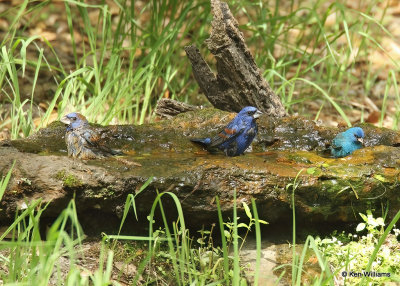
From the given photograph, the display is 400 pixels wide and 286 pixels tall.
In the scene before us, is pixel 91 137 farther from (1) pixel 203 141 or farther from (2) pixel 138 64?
(2) pixel 138 64

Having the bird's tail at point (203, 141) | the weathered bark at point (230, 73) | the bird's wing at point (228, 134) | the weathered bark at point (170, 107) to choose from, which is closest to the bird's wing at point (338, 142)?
the bird's wing at point (228, 134)

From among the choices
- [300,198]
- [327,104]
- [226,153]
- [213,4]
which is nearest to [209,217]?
[300,198]

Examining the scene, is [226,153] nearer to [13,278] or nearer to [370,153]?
[370,153]

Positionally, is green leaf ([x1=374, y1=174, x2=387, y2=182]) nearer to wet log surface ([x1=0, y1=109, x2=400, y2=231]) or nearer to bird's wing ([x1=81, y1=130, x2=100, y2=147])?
wet log surface ([x1=0, y1=109, x2=400, y2=231])

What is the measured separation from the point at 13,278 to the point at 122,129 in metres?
2.01

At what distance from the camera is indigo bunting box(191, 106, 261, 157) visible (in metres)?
4.67

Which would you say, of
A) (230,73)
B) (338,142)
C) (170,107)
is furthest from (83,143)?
(338,142)

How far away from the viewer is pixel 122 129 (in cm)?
480

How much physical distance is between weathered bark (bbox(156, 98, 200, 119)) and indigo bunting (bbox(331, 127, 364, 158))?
128cm

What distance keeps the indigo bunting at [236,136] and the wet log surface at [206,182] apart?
280 millimetres

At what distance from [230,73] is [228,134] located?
825 millimetres

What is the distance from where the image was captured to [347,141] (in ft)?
15.4

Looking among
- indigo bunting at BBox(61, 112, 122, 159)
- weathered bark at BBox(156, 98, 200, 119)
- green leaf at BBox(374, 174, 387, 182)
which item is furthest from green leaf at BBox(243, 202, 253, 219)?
weathered bark at BBox(156, 98, 200, 119)

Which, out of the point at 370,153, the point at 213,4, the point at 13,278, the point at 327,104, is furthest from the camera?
the point at 327,104
